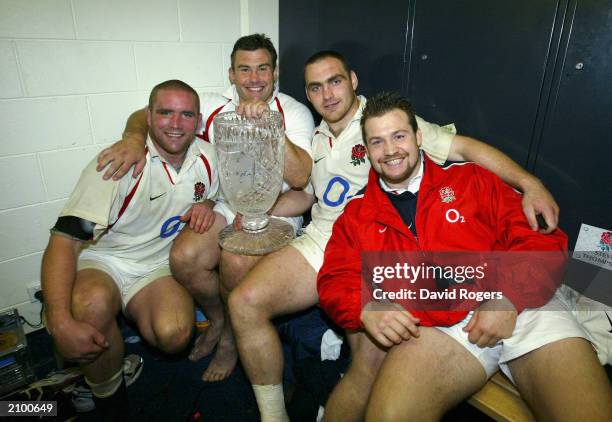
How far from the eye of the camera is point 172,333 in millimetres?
1479

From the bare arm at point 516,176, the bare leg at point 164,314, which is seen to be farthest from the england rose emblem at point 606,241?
the bare leg at point 164,314

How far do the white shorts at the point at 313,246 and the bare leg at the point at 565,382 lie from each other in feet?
2.25

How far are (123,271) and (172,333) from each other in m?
0.32

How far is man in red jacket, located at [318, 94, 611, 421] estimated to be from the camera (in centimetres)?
100

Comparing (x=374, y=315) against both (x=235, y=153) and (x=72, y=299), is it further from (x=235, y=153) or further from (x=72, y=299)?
(x=72, y=299)

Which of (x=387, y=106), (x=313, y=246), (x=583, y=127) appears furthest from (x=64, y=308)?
(x=583, y=127)

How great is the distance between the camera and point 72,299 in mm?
1373

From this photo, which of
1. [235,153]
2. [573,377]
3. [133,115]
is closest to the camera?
[573,377]

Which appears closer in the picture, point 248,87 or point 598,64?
point 598,64

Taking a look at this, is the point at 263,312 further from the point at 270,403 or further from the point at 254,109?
the point at 254,109

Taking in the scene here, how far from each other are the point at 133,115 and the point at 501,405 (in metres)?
1.76

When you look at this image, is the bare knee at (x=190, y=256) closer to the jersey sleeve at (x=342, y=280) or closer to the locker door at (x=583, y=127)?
the jersey sleeve at (x=342, y=280)

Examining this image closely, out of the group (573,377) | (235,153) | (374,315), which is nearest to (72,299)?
(235,153)

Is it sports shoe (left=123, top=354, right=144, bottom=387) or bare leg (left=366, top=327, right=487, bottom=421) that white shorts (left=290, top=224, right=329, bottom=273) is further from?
sports shoe (left=123, top=354, right=144, bottom=387)
